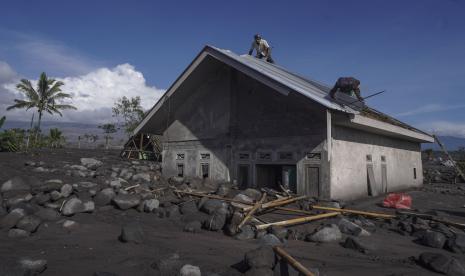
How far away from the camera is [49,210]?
862 centimetres

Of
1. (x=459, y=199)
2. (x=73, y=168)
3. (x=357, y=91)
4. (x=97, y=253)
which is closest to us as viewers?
(x=97, y=253)

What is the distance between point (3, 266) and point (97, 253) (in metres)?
1.49

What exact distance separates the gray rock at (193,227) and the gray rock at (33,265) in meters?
3.39

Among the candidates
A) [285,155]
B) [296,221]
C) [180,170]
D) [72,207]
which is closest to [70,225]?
[72,207]

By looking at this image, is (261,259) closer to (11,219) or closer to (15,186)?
(11,219)

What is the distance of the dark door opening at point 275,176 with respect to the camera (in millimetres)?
12180

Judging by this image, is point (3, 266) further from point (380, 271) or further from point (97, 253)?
point (380, 271)

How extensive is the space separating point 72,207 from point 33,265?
170 inches

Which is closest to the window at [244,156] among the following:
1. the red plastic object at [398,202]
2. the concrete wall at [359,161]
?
the concrete wall at [359,161]

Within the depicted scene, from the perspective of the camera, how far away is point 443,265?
520cm

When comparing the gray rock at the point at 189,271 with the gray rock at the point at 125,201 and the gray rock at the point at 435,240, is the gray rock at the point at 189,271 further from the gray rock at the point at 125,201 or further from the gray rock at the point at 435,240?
the gray rock at the point at 125,201

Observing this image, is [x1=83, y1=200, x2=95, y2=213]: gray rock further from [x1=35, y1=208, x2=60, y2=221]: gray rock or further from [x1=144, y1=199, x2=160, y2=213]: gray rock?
[x1=144, y1=199, x2=160, y2=213]: gray rock

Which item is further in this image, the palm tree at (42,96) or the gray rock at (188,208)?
the palm tree at (42,96)

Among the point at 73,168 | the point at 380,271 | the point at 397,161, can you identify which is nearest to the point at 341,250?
the point at 380,271
